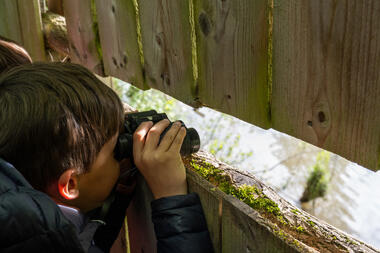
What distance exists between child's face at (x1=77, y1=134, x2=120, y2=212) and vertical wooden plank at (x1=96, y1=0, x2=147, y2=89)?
0.37m

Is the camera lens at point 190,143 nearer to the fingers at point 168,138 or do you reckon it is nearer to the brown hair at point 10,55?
the fingers at point 168,138

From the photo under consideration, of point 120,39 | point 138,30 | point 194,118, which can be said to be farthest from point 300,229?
point 194,118

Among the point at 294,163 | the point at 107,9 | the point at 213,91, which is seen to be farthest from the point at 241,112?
the point at 294,163

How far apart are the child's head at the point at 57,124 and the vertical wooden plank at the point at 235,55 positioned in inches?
12.6

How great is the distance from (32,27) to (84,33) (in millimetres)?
558

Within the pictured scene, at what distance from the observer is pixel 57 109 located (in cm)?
105

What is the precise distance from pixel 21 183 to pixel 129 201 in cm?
49

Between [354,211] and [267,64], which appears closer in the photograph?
[267,64]

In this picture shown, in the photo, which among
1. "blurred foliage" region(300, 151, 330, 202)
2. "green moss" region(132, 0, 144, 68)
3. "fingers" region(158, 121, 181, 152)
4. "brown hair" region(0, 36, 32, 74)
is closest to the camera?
"fingers" region(158, 121, 181, 152)

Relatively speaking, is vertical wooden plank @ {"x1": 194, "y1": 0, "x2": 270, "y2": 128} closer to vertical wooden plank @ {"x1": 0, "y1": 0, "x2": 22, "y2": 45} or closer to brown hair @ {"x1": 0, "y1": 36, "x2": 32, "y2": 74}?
brown hair @ {"x1": 0, "y1": 36, "x2": 32, "y2": 74}

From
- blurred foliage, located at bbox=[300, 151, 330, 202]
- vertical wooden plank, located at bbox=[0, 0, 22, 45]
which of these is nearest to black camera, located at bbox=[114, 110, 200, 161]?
vertical wooden plank, located at bbox=[0, 0, 22, 45]

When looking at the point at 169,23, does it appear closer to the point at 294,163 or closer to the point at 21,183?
the point at 21,183

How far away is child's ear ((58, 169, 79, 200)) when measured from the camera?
1145 millimetres

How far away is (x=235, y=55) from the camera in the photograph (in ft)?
3.24
